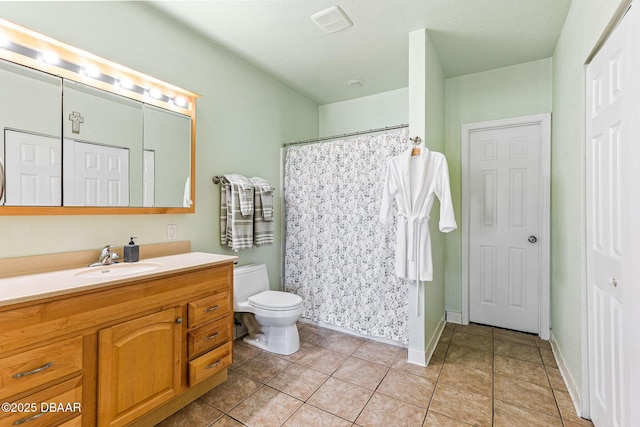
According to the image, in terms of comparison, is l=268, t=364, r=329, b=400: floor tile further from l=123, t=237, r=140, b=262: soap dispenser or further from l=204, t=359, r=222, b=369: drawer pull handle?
l=123, t=237, r=140, b=262: soap dispenser

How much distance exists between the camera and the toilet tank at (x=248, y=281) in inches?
97.7

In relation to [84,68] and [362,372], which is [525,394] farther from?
[84,68]

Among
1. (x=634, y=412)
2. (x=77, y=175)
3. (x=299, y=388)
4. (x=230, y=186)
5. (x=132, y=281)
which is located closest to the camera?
(x=634, y=412)

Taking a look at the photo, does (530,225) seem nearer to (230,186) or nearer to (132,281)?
(230,186)

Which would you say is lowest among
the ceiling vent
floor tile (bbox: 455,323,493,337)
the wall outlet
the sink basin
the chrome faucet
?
floor tile (bbox: 455,323,493,337)

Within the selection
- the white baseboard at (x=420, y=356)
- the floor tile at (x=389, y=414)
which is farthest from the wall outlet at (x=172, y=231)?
the white baseboard at (x=420, y=356)

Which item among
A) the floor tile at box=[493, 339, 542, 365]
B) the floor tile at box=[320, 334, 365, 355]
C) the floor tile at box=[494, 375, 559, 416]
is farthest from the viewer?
the floor tile at box=[320, 334, 365, 355]

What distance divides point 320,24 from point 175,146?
1423mm

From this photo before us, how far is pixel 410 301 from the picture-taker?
231 centimetres

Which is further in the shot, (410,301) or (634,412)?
(410,301)

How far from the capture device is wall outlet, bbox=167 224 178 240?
2132mm

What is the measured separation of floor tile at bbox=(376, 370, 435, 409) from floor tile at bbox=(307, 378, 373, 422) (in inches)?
5.7

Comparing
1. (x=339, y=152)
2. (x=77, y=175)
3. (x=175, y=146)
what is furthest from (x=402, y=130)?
(x=77, y=175)

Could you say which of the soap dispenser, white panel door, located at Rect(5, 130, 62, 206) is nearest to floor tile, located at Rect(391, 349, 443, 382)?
the soap dispenser
